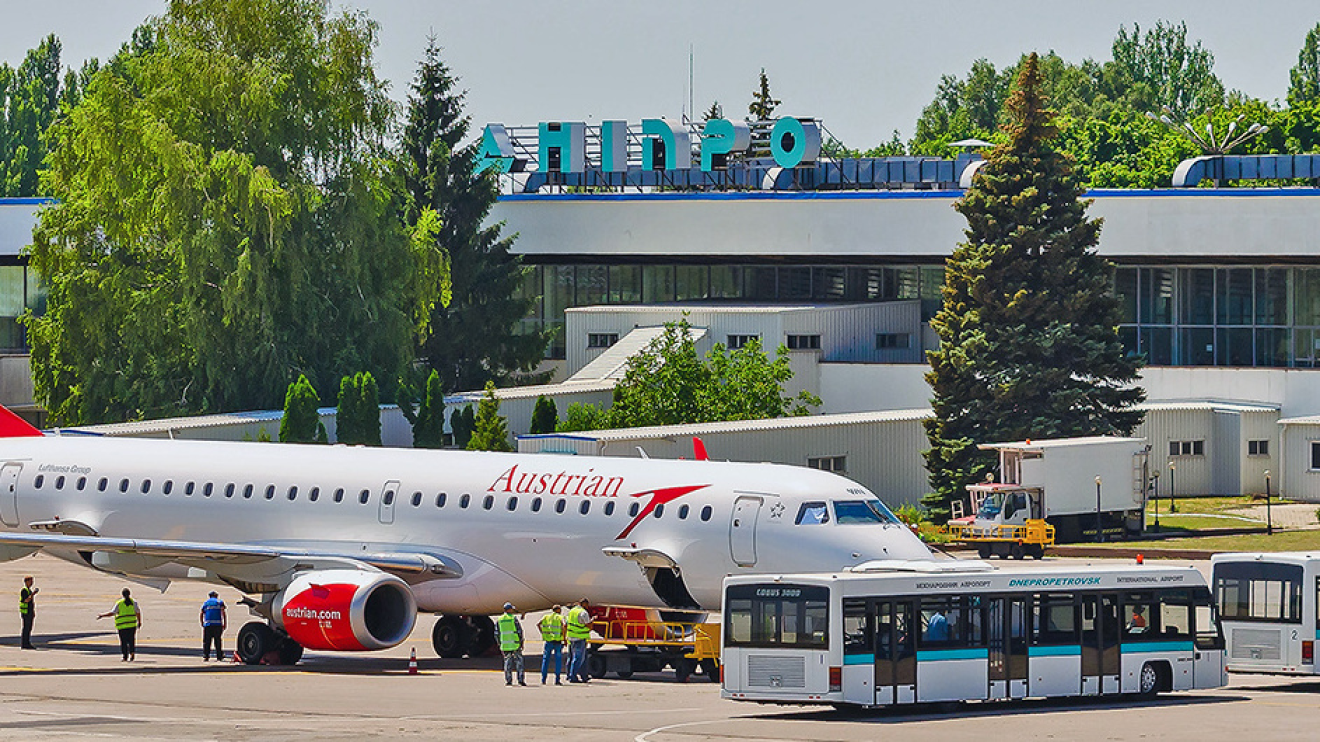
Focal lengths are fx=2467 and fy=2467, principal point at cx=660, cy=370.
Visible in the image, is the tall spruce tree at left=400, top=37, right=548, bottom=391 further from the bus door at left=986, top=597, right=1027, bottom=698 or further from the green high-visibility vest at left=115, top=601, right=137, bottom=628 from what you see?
the bus door at left=986, top=597, right=1027, bottom=698

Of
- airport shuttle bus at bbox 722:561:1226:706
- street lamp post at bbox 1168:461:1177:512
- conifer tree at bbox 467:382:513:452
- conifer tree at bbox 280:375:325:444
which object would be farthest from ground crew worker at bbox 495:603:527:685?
street lamp post at bbox 1168:461:1177:512

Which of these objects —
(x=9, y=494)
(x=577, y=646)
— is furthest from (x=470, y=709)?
(x=9, y=494)

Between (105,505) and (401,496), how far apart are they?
280 inches

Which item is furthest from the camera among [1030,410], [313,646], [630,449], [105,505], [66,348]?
[66,348]

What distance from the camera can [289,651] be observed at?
47.5m

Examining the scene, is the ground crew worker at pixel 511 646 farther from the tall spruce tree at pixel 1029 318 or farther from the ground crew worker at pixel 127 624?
the tall spruce tree at pixel 1029 318

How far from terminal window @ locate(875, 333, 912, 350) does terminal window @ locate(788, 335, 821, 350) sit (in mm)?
4217

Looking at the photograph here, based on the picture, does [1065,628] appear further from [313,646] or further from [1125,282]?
[1125,282]

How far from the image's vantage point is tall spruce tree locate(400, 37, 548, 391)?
102438mm

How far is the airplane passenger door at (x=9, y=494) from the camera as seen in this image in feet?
169

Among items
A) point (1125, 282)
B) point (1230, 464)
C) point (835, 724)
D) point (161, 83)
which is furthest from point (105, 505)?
point (1125, 282)

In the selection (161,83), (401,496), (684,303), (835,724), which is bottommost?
(835,724)

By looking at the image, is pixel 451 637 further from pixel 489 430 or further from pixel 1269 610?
pixel 489 430

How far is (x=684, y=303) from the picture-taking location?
99.6 metres
